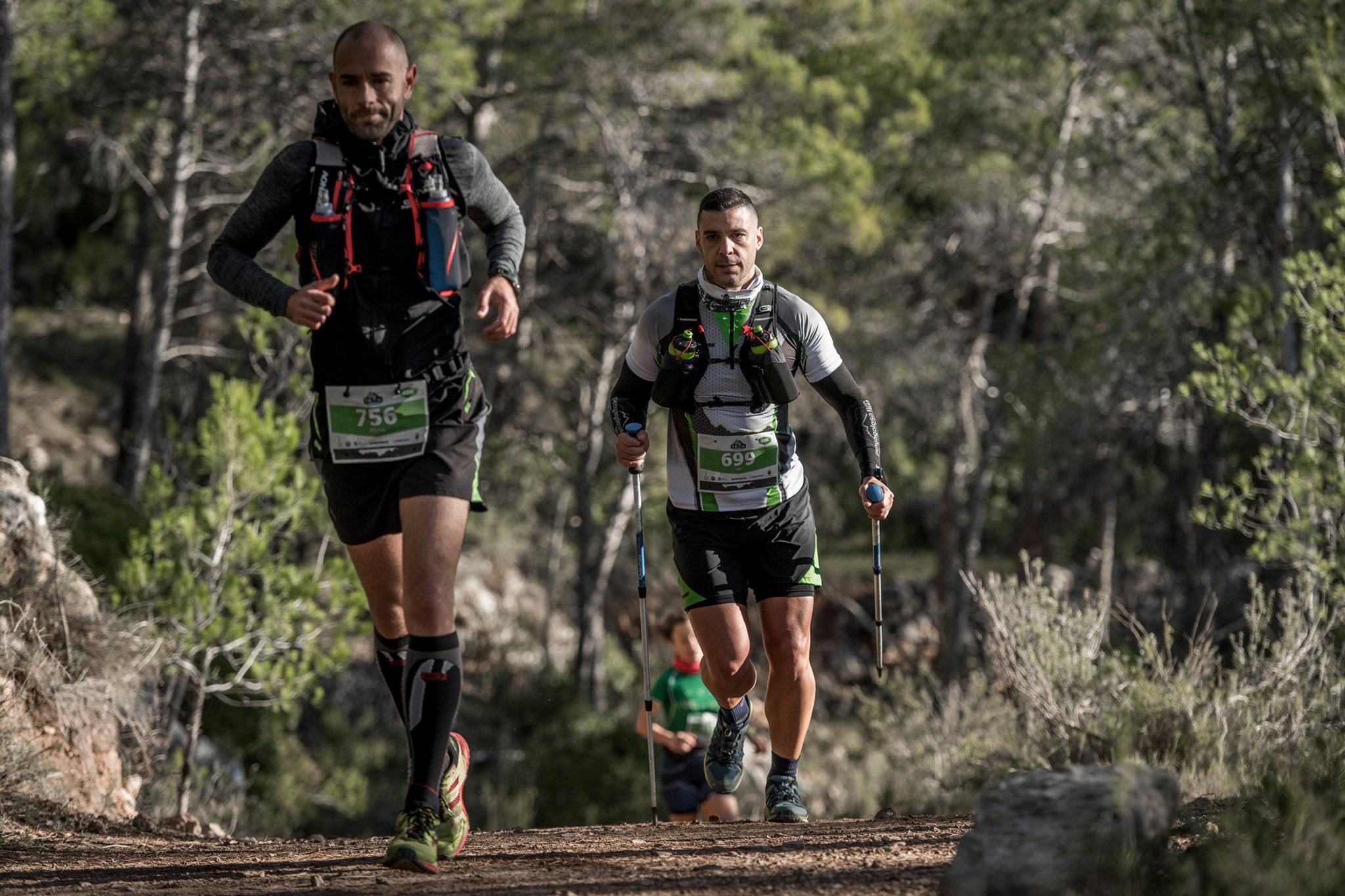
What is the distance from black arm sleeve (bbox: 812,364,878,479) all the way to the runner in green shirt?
2.38 metres

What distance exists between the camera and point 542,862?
3.97 m

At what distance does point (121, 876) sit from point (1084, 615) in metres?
5.27

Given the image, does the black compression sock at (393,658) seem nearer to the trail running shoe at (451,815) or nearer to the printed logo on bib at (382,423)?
the trail running shoe at (451,815)

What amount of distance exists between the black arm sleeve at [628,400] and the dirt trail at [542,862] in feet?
4.99

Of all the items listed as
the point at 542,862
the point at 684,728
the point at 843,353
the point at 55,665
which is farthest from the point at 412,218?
the point at 843,353

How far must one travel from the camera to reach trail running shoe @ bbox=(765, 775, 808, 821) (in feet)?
16.7

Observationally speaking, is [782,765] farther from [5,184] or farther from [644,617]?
[5,184]

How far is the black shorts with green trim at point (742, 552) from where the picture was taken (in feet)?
16.1

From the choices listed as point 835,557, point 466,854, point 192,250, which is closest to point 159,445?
point 192,250

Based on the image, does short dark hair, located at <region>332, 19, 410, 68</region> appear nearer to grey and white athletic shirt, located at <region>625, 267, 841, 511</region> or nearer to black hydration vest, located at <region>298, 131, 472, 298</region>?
black hydration vest, located at <region>298, 131, 472, 298</region>

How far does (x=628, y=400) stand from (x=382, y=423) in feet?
4.71

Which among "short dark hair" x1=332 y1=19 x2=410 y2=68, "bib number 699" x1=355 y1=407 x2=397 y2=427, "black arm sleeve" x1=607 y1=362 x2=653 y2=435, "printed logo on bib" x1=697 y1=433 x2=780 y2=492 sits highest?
"short dark hair" x1=332 y1=19 x2=410 y2=68

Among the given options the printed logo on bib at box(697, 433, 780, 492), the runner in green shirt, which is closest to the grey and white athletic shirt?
the printed logo on bib at box(697, 433, 780, 492)

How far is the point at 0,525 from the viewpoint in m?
6.03
